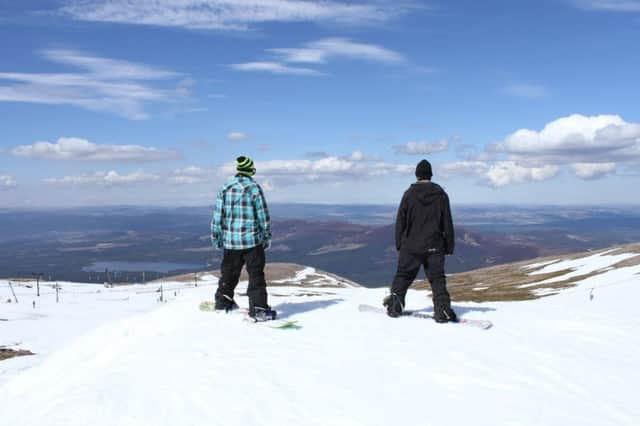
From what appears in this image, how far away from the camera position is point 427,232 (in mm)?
11711

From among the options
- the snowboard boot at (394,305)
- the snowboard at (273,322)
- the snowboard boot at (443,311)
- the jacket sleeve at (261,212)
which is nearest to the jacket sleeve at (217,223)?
the jacket sleeve at (261,212)

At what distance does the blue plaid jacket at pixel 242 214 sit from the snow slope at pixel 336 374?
6.36 ft

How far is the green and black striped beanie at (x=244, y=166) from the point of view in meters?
11.8

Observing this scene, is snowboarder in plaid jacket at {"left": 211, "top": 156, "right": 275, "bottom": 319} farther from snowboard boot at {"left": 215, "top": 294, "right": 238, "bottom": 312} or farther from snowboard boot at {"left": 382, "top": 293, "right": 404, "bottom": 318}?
snowboard boot at {"left": 382, "top": 293, "right": 404, "bottom": 318}

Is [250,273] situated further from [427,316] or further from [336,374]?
[336,374]

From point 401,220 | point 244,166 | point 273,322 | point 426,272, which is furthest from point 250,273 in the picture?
point 426,272

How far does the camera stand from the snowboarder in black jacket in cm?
1165

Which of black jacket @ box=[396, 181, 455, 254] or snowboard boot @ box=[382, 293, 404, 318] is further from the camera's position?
snowboard boot @ box=[382, 293, 404, 318]

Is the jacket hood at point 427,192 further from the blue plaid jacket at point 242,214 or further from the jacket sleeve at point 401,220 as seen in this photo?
the blue plaid jacket at point 242,214

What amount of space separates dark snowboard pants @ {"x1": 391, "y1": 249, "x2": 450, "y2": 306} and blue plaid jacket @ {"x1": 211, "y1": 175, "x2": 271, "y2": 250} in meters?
3.44

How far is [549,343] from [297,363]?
217 inches

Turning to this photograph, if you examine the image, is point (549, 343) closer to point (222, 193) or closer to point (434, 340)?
point (434, 340)

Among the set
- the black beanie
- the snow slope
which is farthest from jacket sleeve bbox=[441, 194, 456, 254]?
the snow slope

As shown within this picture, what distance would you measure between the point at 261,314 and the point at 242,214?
2454 mm
